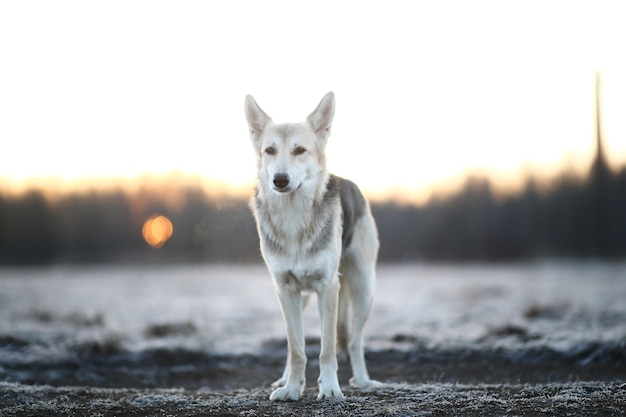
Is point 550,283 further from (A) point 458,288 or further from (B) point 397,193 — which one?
(B) point 397,193

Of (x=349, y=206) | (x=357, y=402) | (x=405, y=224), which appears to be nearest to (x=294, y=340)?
(x=357, y=402)

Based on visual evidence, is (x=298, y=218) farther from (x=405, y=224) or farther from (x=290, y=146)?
(x=405, y=224)

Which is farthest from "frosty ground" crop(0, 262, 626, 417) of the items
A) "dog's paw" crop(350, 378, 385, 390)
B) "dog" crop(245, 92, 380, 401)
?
"dog" crop(245, 92, 380, 401)

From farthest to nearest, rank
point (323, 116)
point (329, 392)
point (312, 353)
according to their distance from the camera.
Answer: point (312, 353)
point (323, 116)
point (329, 392)

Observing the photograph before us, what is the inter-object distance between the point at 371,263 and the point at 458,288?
14593 millimetres

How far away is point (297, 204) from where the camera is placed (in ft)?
21.8

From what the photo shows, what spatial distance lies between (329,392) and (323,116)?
2821mm

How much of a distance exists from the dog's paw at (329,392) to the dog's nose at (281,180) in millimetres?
2017

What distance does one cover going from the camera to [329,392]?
6.34 metres

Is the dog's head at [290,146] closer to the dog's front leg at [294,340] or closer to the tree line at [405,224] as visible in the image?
the dog's front leg at [294,340]

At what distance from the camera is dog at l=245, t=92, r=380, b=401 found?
638 cm

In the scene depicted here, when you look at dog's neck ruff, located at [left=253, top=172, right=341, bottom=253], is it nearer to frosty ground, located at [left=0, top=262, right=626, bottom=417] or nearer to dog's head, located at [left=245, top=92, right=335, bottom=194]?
dog's head, located at [left=245, top=92, right=335, bottom=194]

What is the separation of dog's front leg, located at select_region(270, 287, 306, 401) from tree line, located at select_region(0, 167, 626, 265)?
59.4 ft

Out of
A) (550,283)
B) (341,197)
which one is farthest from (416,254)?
(341,197)
